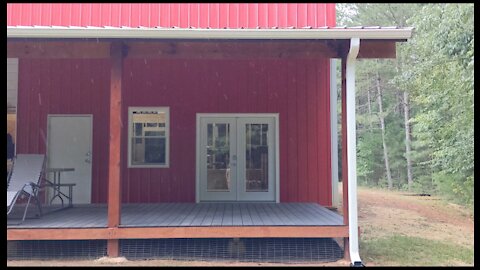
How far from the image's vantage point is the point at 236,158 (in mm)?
9320

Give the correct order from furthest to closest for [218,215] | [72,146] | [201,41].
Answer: [72,146] → [218,215] → [201,41]

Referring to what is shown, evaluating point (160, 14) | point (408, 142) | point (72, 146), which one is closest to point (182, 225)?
point (72, 146)

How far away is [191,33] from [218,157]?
396cm

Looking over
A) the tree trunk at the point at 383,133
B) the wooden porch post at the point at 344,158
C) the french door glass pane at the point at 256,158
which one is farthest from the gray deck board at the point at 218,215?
the tree trunk at the point at 383,133

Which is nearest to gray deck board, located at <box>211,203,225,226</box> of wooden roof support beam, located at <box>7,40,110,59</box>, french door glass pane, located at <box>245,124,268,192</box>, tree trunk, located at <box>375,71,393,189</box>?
french door glass pane, located at <box>245,124,268,192</box>

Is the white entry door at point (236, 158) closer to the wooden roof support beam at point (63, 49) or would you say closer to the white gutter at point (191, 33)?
the wooden roof support beam at point (63, 49)

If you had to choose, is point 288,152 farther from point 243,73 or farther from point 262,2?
point 262,2

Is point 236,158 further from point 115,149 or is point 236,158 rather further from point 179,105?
point 115,149

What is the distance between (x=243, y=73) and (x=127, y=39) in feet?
12.3

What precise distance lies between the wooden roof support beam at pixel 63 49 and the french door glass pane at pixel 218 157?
354 centimetres

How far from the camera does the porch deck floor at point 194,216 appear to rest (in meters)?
6.32

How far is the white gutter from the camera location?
18.8 ft

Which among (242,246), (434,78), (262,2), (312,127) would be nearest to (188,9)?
(262,2)

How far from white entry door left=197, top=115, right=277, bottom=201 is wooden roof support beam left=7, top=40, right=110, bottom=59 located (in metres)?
3.43
